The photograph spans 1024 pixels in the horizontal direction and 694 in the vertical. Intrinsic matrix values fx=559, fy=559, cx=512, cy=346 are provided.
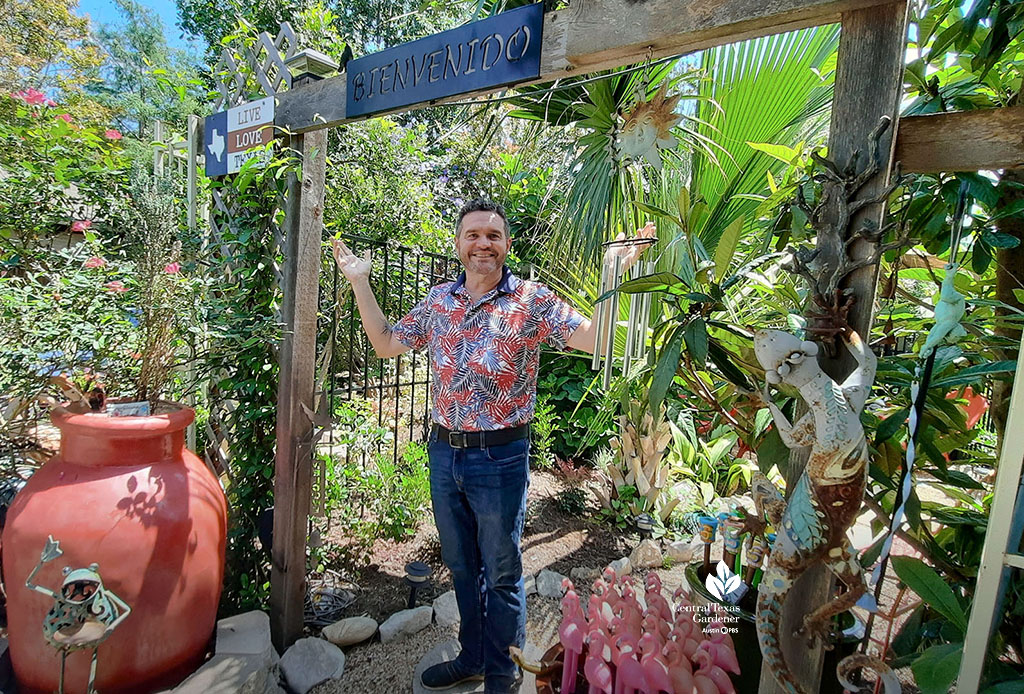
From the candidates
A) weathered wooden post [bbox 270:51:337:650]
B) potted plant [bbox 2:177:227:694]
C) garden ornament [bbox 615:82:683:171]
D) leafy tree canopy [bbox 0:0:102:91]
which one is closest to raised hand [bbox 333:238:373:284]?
weathered wooden post [bbox 270:51:337:650]

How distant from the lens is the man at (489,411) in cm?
166

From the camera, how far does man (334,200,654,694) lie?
1658 mm

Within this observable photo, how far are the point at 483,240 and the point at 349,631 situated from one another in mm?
1559

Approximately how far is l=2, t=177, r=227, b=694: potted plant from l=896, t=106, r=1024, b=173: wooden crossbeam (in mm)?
1915

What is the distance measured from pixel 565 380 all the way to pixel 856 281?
3398 mm

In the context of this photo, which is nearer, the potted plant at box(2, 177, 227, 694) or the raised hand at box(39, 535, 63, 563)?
the raised hand at box(39, 535, 63, 563)

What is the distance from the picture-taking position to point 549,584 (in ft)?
8.70

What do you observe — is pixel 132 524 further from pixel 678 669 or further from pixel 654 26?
pixel 654 26

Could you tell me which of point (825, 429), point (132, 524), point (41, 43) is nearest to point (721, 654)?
point (825, 429)

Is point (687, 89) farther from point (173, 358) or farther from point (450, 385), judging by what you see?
point (173, 358)

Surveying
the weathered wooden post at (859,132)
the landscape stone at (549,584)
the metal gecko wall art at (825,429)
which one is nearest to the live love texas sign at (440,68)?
the weathered wooden post at (859,132)

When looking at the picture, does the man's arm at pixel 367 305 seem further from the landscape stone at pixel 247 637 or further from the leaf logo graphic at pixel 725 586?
the leaf logo graphic at pixel 725 586

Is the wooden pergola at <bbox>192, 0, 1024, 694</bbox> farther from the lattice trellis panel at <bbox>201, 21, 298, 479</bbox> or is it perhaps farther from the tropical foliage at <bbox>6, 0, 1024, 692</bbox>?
the lattice trellis panel at <bbox>201, 21, 298, 479</bbox>

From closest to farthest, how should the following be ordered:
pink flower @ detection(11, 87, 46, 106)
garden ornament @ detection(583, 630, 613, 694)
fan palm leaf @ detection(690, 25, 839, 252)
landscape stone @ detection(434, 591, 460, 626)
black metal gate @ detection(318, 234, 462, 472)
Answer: garden ornament @ detection(583, 630, 613, 694)
fan palm leaf @ detection(690, 25, 839, 252)
landscape stone @ detection(434, 591, 460, 626)
pink flower @ detection(11, 87, 46, 106)
black metal gate @ detection(318, 234, 462, 472)
